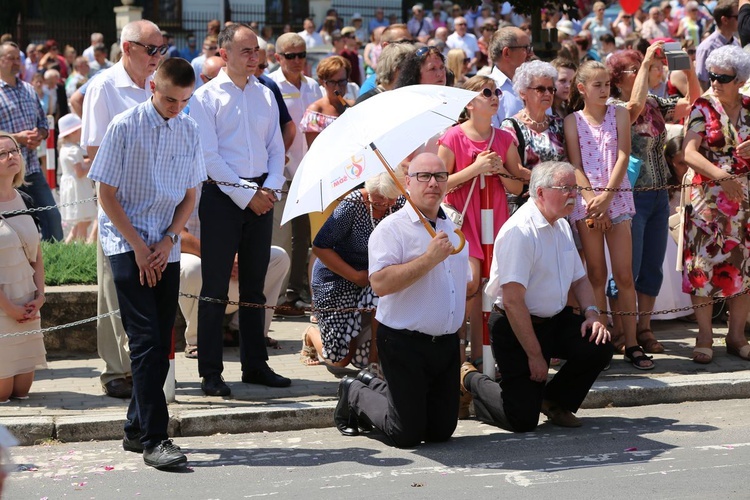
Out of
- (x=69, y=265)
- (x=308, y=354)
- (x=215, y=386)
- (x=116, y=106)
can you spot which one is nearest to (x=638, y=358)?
(x=308, y=354)

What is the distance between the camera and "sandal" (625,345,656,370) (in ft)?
27.8

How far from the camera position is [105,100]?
7.68m

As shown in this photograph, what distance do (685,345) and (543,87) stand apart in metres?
2.40

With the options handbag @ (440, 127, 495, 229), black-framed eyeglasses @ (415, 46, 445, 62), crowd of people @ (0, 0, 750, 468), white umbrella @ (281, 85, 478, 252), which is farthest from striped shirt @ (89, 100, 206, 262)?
black-framed eyeglasses @ (415, 46, 445, 62)

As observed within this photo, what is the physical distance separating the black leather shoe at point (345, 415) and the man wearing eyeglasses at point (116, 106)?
56.5 inches

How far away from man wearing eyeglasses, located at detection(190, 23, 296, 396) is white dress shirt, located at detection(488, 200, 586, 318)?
1608 millimetres

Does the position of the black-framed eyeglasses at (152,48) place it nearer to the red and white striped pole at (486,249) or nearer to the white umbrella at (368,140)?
the white umbrella at (368,140)

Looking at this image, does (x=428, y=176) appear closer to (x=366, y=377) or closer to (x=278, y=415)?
(x=366, y=377)

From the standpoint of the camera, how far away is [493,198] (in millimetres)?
8297

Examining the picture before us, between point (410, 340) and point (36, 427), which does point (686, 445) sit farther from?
point (36, 427)

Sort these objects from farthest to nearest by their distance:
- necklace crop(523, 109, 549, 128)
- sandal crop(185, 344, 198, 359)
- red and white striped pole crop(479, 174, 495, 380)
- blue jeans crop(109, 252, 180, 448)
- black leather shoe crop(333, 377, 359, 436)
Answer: sandal crop(185, 344, 198, 359) < necklace crop(523, 109, 549, 128) < red and white striped pole crop(479, 174, 495, 380) < black leather shoe crop(333, 377, 359, 436) < blue jeans crop(109, 252, 180, 448)

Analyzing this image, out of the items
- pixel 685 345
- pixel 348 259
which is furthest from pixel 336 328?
pixel 685 345

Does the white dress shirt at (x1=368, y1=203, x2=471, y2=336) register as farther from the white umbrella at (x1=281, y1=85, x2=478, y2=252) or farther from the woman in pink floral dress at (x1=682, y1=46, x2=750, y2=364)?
the woman in pink floral dress at (x1=682, y1=46, x2=750, y2=364)

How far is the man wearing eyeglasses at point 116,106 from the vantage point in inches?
302
